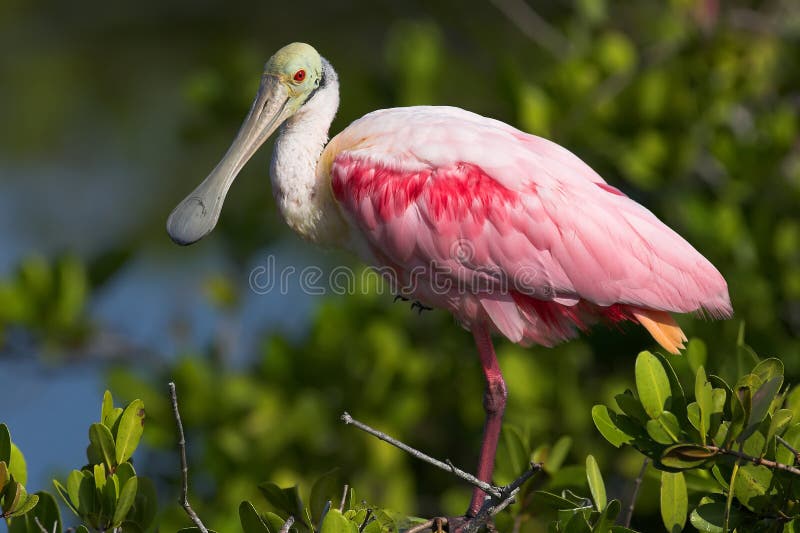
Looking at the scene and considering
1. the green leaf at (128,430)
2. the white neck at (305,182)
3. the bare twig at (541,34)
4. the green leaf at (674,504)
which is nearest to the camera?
the green leaf at (128,430)

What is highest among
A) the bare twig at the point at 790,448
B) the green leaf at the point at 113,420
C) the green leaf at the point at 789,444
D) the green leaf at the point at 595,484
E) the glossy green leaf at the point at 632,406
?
the green leaf at the point at 113,420

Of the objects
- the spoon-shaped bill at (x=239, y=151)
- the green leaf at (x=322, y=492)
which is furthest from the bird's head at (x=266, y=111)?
the green leaf at (x=322, y=492)

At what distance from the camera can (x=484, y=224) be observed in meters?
4.11

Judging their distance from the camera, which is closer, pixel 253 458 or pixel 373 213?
pixel 373 213

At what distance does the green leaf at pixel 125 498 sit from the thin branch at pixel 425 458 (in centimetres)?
53

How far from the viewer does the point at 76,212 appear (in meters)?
13.7

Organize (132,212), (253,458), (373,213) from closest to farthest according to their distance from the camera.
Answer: (373,213) < (253,458) < (132,212)

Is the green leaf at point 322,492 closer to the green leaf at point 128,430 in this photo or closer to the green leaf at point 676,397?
the green leaf at point 128,430

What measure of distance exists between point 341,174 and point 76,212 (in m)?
10.2

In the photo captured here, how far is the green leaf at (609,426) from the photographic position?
3078mm

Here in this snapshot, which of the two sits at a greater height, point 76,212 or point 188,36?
point 188,36

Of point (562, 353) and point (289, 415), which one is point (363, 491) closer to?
point (289, 415)

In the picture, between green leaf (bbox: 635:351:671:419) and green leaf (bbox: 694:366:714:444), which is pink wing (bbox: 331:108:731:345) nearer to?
green leaf (bbox: 635:351:671:419)

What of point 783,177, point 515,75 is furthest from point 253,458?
point 783,177
